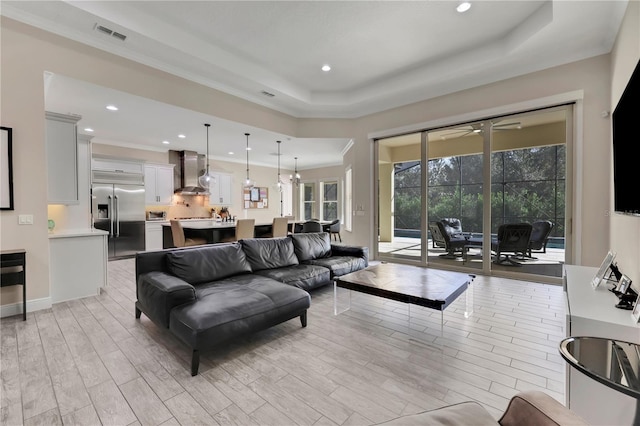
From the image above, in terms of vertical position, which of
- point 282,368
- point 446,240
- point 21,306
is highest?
point 446,240

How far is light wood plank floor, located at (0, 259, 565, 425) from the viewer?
1680 millimetres

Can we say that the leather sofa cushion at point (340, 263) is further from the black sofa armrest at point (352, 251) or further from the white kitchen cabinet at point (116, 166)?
the white kitchen cabinet at point (116, 166)

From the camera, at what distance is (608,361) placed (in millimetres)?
1121

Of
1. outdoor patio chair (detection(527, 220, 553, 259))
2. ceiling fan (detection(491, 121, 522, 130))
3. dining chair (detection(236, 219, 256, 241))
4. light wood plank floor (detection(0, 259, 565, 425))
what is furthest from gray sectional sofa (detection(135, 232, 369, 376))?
ceiling fan (detection(491, 121, 522, 130))

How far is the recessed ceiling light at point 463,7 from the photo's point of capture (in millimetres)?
3172

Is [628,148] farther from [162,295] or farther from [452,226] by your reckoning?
[162,295]

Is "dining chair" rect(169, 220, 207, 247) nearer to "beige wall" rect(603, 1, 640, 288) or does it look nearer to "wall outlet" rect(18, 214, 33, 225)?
"wall outlet" rect(18, 214, 33, 225)

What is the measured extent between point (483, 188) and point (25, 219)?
21.9ft

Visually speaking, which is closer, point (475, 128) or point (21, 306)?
point (21, 306)

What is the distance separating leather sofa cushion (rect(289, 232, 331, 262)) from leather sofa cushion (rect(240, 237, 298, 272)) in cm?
14

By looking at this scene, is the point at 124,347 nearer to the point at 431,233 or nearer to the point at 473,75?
the point at 431,233

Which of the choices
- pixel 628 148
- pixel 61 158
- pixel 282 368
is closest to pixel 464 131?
pixel 628 148

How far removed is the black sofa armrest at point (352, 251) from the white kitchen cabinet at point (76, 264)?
350 centimetres

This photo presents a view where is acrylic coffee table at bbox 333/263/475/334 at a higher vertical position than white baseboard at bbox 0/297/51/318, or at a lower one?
higher
